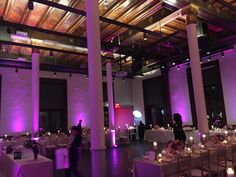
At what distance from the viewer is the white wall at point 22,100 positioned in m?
11.2

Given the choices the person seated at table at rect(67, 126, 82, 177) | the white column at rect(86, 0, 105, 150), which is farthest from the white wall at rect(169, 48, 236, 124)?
the white column at rect(86, 0, 105, 150)

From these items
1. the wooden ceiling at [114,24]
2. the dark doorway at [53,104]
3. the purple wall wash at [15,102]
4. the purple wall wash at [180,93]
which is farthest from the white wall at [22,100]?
the purple wall wash at [180,93]

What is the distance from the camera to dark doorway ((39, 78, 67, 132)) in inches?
490

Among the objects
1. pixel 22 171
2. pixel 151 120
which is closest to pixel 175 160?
pixel 22 171

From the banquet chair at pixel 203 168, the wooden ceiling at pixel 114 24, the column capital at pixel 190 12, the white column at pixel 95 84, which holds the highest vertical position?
the wooden ceiling at pixel 114 24

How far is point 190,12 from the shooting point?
6.70 m

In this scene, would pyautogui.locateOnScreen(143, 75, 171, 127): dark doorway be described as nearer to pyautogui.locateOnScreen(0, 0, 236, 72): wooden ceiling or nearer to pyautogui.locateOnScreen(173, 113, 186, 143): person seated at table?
pyautogui.locateOnScreen(0, 0, 236, 72): wooden ceiling

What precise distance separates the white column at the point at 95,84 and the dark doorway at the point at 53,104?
9194mm

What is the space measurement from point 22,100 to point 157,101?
8.48m

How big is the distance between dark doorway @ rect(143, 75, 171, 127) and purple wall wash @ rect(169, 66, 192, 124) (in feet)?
1.05

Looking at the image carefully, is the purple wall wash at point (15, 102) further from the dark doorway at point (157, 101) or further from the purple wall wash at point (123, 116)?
the dark doorway at point (157, 101)

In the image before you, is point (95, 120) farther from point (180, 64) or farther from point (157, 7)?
point (180, 64)

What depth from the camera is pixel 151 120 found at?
15.3 metres

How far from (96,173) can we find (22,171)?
1451 millimetres
